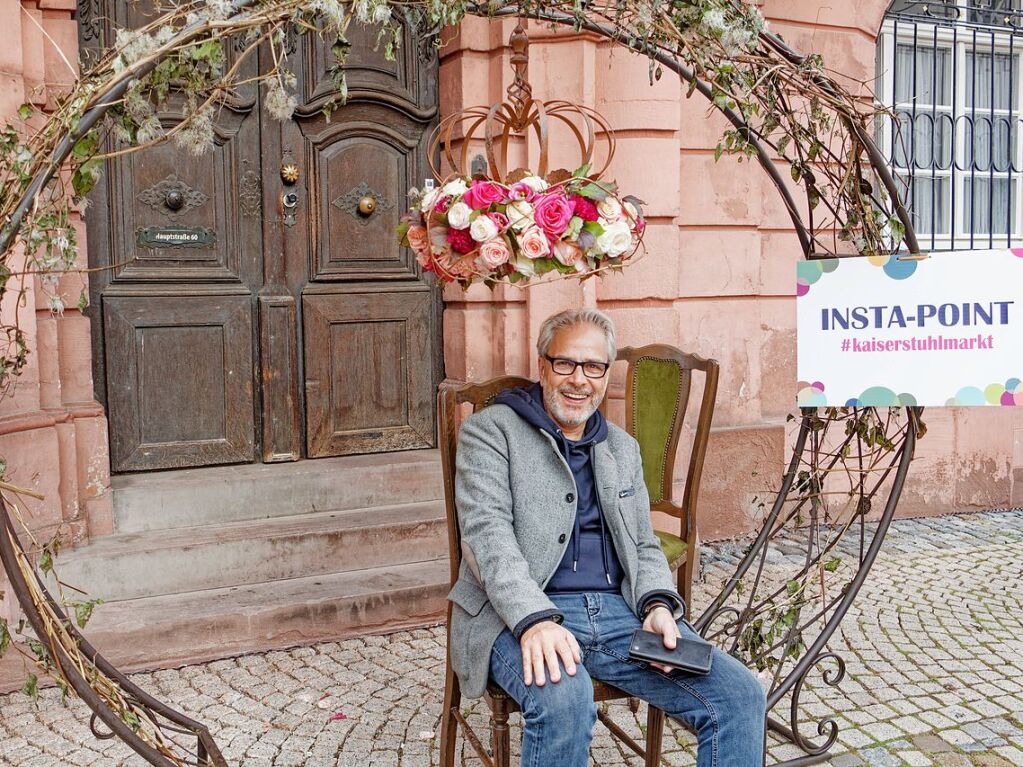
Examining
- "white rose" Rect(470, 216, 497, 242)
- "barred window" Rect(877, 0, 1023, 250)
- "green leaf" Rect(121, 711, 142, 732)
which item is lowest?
"green leaf" Rect(121, 711, 142, 732)

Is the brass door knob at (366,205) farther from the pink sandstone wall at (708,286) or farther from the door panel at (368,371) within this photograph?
the pink sandstone wall at (708,286)

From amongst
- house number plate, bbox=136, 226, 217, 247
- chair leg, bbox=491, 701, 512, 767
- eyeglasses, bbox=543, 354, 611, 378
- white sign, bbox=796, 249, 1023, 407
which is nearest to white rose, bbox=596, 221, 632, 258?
eyeglasses, bbox=543, 354, 611, 378

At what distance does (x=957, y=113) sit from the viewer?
743 centimetres

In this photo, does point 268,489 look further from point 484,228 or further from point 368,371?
point 484,228

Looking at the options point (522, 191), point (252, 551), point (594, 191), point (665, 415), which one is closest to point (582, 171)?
point (594, 191)

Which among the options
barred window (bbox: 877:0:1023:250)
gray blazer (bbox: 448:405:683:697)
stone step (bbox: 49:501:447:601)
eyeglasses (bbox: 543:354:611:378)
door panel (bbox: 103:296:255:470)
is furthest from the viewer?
barred window (bbox: 877:0:1023:250)

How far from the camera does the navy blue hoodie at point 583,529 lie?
3016mm

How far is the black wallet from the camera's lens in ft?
8.83

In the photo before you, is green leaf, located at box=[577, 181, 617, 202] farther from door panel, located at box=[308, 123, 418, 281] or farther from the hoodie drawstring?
door panel, located at box=[308, 123, 418, 281]

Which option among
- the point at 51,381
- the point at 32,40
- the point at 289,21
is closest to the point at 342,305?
the point at 51,381

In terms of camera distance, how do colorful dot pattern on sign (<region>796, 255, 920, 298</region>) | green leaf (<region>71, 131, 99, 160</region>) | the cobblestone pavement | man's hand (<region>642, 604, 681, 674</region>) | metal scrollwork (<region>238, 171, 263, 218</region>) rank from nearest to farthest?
green leaf (<region>71, 131, 99, 160</region>) → man's hand (<region>642, 604, 681, 674</region>) → colorful dot pattern on sign (<region>796, 255, 920, 298</region>) → the cobblestone pavement → metal scrollwork (<region>238, 171, 263, 218</region>)

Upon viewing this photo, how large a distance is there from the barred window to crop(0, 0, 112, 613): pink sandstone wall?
5.29m

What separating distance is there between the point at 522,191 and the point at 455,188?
197 millimetres

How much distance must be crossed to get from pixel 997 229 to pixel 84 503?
6.44 meters
